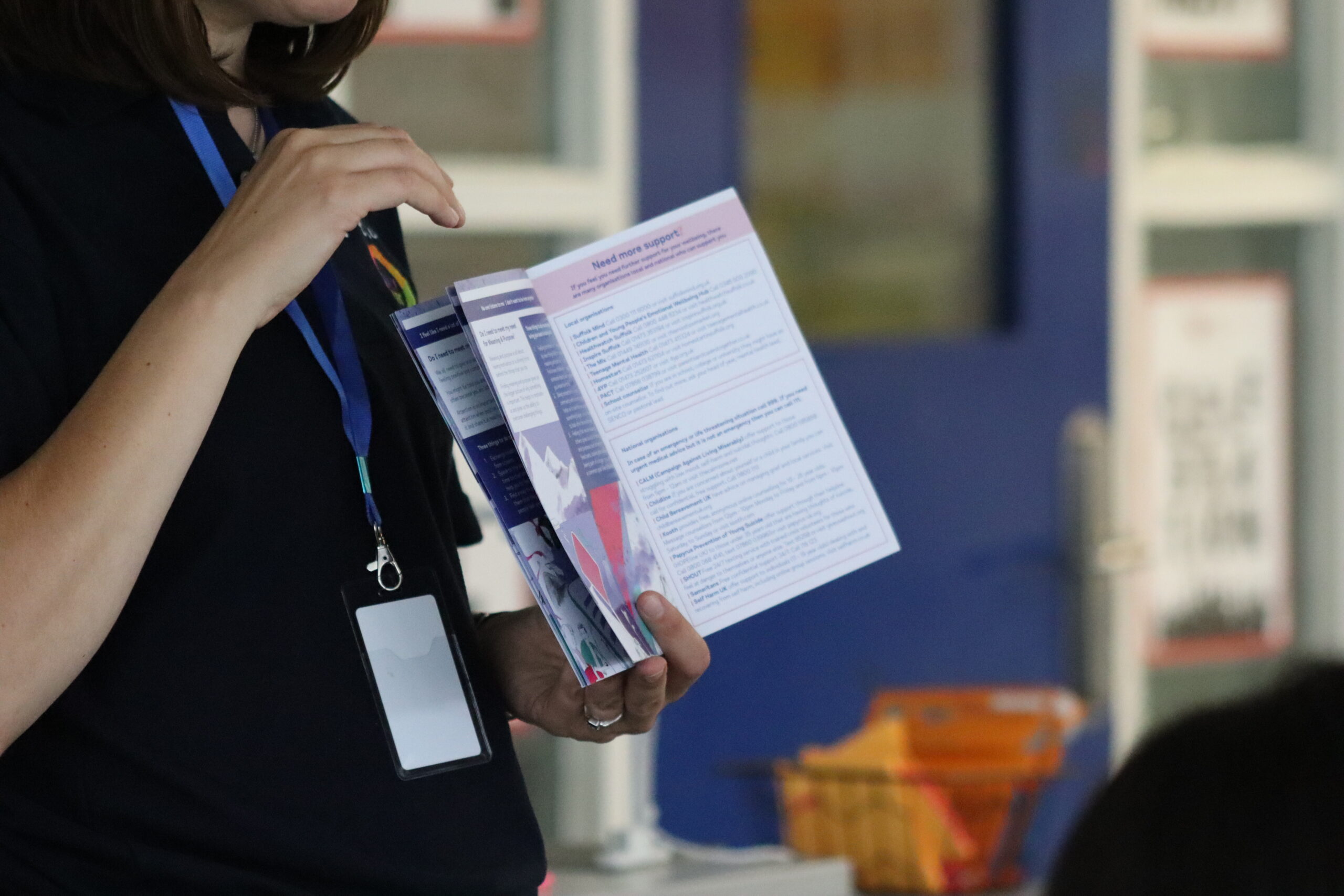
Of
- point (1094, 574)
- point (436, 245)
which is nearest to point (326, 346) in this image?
point (436, 245)

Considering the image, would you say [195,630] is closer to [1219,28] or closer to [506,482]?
[506,482]

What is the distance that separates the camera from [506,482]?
97 cm

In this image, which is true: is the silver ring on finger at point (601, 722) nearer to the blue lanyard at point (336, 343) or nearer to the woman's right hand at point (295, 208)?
the blue lanyard at point (336, 343)

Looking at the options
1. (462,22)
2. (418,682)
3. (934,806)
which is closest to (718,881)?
(934,806)

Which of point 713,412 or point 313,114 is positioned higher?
point 313,114

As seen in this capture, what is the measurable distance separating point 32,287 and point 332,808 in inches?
12.6

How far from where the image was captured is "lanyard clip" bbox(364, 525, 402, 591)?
969 mm

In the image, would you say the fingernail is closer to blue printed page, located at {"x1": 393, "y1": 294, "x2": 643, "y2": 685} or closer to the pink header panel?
blue printed page, located at {"x1": 393, "y1": 294, "x2": 643, "y2": 685}

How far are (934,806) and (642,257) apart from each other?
1.28 meters

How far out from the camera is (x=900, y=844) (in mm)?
2139

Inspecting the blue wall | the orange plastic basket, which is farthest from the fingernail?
the blue wall

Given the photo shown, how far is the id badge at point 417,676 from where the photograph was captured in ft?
3.15

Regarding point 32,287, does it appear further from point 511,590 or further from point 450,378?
point 511,590

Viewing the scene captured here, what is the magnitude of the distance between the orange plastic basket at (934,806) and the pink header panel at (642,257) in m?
1.19
